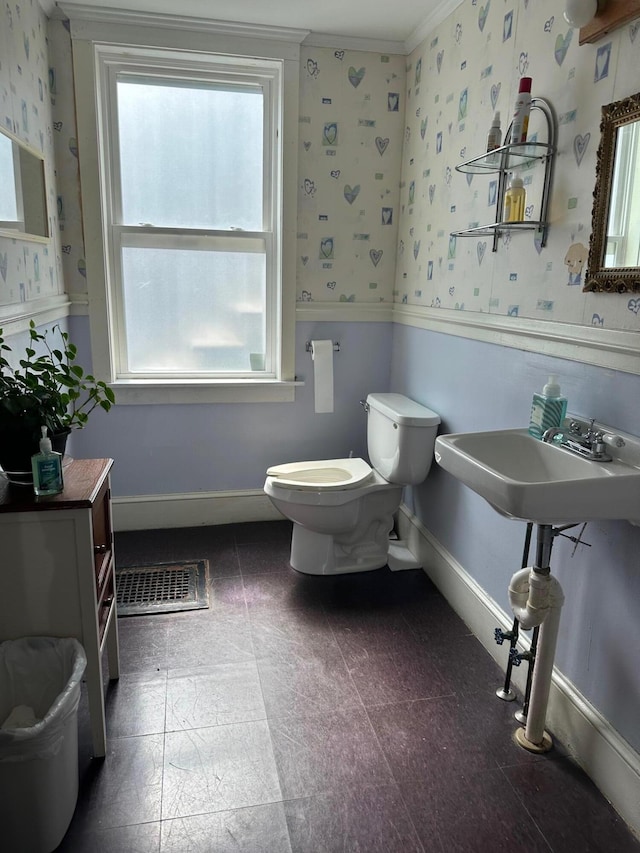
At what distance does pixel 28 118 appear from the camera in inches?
87.0

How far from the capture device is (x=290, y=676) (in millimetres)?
1994

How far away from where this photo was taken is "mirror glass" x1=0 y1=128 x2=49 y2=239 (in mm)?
1884

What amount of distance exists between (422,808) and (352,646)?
68 cm

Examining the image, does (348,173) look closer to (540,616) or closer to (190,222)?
(190,222)

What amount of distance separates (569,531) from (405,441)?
87cm

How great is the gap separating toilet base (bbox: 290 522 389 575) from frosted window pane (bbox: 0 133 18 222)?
157 cm

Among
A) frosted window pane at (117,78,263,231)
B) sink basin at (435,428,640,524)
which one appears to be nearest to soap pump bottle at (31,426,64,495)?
sink basin at (435,428,640,524)

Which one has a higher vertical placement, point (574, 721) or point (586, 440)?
point (586, 440)

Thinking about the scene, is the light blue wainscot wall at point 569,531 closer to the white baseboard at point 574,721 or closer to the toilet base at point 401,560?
the white baseboard at point 574,721

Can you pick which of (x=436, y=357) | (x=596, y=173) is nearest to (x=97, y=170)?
(x=436, y=357)

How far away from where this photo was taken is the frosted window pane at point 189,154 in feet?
8.98

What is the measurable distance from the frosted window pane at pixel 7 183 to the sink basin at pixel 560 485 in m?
1.50

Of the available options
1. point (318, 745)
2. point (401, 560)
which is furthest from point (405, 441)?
point (318, 745)

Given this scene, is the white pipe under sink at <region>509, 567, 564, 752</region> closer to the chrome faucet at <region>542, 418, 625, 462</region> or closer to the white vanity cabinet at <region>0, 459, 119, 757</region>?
the chrome faucet at <region>542, 418, 625, 462</region>
